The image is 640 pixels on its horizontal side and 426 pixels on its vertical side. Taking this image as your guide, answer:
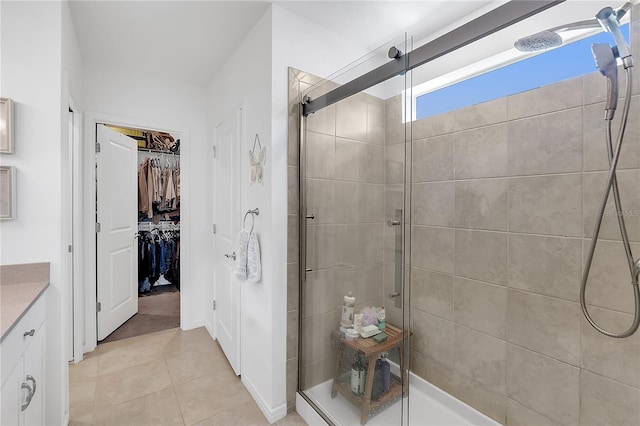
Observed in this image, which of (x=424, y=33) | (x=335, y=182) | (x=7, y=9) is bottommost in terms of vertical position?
(x=335, y=182)

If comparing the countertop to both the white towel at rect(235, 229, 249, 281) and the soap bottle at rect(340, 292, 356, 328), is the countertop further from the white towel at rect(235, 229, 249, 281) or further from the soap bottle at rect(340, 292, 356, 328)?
the soap bottle at rect(340, 292, 356, 328)

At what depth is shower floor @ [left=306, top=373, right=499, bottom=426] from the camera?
1.59m

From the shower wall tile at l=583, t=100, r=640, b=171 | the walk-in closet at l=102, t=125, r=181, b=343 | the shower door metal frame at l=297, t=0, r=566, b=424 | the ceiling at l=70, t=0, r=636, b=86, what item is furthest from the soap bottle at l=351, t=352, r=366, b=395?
the walk-in closet at l=102, t=125, r=181, b=343

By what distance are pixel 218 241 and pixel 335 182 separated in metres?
1.67

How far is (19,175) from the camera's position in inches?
60.2

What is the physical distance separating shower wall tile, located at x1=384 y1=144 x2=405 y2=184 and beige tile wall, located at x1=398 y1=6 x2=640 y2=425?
0.22 ft

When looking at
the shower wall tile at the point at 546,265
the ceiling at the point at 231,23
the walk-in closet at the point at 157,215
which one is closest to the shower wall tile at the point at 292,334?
the shower wall tile at the point at 546,265

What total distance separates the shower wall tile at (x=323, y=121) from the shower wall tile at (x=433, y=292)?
119cm

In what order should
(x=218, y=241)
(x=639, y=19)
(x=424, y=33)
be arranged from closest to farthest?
1. (x=639, y=19)
2. (x=424, y=33)
3. (x=218, y=241)

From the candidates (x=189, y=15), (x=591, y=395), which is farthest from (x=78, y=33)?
(x=591, y=395)

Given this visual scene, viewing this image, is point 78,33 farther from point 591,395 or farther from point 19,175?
point 591,395

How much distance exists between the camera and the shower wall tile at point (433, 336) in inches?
77.2

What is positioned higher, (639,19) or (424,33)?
(424,33)

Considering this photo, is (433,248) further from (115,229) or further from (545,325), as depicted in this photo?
(115,229)
